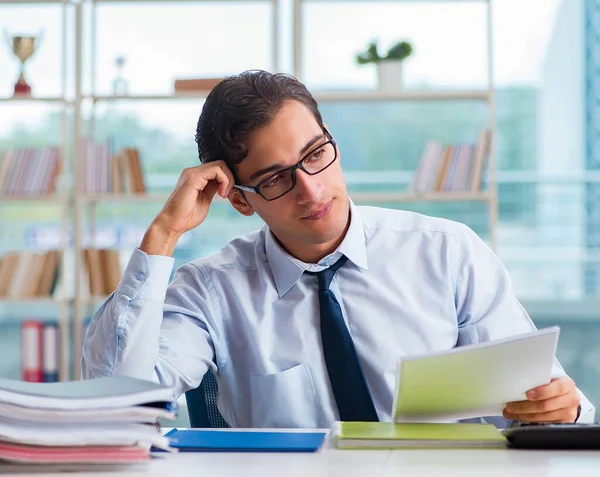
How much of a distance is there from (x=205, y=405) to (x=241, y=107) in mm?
580

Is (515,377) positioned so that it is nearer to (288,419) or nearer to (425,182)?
(288,419)

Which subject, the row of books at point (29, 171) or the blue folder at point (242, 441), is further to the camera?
the row of books at point (29, 171)

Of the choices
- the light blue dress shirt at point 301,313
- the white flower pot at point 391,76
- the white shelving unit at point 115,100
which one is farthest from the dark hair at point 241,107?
the white flower pot at point 391,76

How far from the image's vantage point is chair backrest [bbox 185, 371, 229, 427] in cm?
174

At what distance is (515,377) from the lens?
4.29 feet

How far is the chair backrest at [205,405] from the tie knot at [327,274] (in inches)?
11.0

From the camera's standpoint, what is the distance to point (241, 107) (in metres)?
1.81

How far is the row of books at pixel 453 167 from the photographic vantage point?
3.74m

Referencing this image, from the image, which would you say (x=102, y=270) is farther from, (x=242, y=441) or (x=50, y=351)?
(x=242, y=441)

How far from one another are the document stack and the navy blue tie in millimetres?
542

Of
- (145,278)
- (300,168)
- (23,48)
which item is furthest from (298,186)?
(23,48)

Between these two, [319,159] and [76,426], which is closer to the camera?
[76,426]

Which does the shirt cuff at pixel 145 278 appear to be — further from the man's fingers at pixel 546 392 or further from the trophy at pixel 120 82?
the trophy at pixel 120 82

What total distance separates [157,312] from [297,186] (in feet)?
1.16
